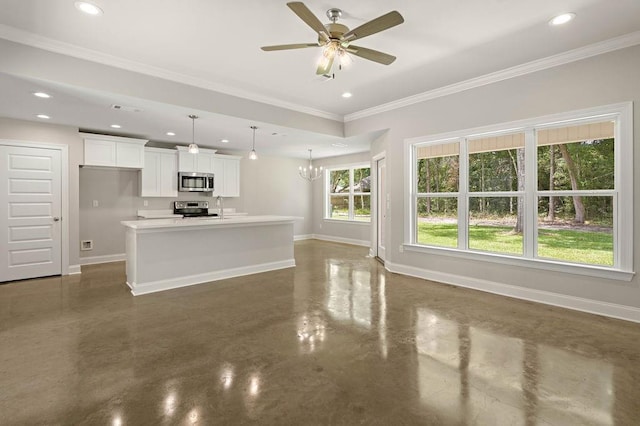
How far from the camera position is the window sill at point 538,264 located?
3287 mm

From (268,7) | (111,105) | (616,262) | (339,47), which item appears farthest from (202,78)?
(616,262)

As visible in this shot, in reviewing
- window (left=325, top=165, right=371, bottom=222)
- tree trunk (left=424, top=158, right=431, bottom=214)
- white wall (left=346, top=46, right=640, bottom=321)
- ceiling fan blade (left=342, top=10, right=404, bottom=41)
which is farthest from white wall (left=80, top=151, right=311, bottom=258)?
ceiling fan blade (left=342, top=10, right=404, bottom=41)

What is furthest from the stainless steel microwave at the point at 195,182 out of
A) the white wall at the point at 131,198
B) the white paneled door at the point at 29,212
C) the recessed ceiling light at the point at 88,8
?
the recessed ceiling light at the point at 88,8

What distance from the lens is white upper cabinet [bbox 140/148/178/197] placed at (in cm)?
643

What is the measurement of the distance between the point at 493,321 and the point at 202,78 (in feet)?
14.8

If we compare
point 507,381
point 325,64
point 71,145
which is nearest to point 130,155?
point 71,145

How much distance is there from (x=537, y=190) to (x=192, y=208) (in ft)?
21.6

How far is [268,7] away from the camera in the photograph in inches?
103

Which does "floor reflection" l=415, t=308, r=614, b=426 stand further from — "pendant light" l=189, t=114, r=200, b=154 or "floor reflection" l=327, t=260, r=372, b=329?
"pendant light" l=189, t=114, r=200, b=154

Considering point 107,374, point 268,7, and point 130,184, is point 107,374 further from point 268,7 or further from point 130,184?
point 130,184

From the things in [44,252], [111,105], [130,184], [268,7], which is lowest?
[44,252]

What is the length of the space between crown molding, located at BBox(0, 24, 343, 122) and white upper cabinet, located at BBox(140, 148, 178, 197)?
2.94 metres

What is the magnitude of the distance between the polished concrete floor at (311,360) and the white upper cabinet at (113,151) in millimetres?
2526

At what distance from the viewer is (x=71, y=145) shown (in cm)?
531
